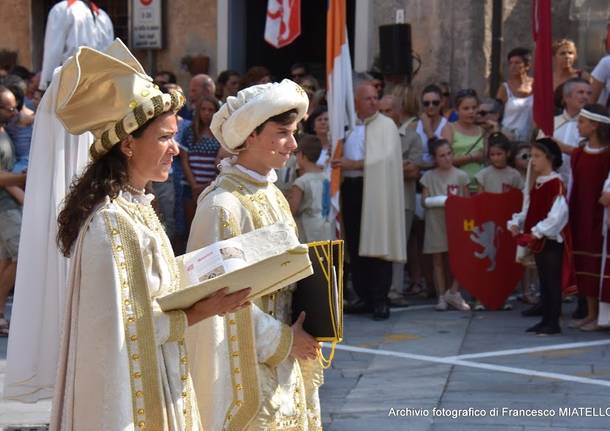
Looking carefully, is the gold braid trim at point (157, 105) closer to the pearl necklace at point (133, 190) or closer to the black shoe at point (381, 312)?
the pearl necklace at point (133, 190)

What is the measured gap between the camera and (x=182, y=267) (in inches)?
152

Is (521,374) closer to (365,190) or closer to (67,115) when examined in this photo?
(365,190)

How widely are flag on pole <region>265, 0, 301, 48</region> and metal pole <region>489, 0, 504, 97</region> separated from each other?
11.3ft

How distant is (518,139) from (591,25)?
3562 millimetres

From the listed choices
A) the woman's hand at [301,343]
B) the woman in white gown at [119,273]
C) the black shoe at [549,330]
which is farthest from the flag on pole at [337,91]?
the woman in white gown at [119,273]

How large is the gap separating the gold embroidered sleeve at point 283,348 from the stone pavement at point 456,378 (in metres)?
2.24

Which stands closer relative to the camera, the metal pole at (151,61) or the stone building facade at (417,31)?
the stone building facade at (417,31)

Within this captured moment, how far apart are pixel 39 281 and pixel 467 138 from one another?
612 cm

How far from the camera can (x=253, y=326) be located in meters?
4.39

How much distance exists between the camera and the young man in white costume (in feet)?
14.5

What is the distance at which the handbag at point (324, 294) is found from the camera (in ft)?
14.5

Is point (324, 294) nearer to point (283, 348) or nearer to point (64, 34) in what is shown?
point (283, 348)

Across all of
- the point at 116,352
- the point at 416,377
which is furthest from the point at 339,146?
the point at 116,352

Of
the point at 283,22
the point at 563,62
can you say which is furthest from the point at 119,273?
the point at 563,62
